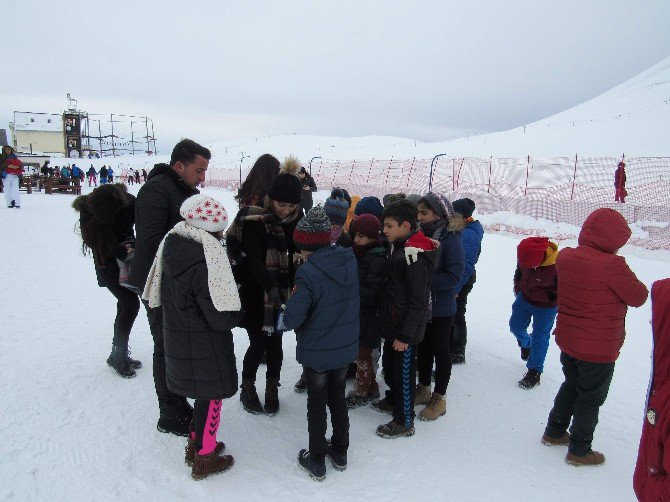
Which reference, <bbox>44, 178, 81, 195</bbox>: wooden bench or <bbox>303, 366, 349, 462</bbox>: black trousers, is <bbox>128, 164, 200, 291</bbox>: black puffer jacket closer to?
<bbox>303, 366, 349, 462</bbox>: black trousers

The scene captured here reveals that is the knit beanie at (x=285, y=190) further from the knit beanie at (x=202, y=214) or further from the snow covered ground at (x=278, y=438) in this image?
the snow covered ground at (x=278, y=438)

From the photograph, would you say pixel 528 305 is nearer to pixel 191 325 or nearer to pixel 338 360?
pixel 338 360

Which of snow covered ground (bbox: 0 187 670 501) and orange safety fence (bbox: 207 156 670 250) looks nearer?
snow covered ground (bbox: 0 187 670 501)

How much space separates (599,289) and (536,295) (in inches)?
39.1

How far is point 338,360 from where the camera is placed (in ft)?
8.20

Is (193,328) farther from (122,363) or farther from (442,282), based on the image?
(442,282)

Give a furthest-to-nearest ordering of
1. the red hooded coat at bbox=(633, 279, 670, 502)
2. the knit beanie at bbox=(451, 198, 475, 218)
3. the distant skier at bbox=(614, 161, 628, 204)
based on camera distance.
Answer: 1. the distant skier at bbox=(614, 161, 628, 204)
2. the knit beanie at bbox=(451, 198, 475, 218)
3. the red hooded coat at bbox=(633, 279, 670, 502)

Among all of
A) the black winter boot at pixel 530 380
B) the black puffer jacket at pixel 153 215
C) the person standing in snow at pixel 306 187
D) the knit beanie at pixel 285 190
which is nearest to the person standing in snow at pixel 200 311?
the black puffer jacket at pixel 153 215

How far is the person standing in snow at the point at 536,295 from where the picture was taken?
136 inches

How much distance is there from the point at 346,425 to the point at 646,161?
1872 cm

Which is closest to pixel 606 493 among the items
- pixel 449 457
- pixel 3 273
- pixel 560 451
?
pixel 560 451

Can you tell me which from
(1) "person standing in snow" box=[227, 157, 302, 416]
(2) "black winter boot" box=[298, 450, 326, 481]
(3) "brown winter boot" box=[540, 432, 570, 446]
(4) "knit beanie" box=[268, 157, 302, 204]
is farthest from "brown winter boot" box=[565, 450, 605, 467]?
(4) "knit beanie" box=[268, 157, 302, 204]

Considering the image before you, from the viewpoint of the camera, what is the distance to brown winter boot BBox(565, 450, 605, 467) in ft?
8.90

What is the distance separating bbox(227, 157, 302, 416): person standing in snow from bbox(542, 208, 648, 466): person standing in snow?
1895 millimetres
